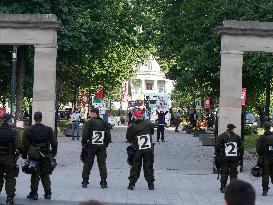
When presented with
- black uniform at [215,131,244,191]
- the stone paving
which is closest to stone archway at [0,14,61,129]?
the stone paving

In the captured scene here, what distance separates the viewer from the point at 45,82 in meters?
22.5

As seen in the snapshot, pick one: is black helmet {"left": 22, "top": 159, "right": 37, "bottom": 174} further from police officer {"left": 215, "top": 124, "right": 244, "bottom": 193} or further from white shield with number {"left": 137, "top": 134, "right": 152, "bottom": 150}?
police officer {"left": 215, "top": 124, "right": 244, "bottom": 193}

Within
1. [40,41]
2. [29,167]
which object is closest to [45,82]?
[40,41]

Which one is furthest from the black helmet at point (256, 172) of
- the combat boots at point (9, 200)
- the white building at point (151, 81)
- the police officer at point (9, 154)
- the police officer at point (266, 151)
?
the white building at point (151, 81)

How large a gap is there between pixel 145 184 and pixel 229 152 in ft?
9.20

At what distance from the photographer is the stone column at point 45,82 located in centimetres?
2227

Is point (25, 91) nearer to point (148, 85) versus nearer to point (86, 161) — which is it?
point (86, 161)

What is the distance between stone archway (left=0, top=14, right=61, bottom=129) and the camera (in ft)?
72.3

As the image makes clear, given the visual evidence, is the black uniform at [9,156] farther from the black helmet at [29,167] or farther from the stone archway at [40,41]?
the stone archway at [40,41]

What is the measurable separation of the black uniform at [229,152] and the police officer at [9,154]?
15.2ft

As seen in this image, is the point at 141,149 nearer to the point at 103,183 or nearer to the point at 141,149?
the point at 141,149

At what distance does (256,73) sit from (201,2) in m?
4.14

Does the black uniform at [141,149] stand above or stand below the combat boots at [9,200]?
above

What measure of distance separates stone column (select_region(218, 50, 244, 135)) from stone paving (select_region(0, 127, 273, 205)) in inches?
63.1
